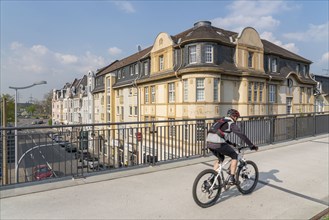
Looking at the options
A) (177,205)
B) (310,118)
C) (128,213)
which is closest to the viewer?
(128,213)

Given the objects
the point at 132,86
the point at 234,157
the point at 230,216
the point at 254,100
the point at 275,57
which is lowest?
the point at 230,216

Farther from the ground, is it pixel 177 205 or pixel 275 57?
pixel 275 57

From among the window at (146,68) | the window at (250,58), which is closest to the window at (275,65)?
the window at (250,58)

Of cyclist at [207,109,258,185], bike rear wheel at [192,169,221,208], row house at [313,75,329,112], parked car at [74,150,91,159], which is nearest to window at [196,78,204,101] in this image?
parked car at [74,150,91,159]

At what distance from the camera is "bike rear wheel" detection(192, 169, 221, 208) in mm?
3625

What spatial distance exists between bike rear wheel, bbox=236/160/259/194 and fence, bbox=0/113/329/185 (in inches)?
68.0

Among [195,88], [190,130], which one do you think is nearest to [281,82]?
[195,88]

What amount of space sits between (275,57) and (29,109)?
347 feet

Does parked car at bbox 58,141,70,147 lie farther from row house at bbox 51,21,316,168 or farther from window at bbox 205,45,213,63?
window at bbox 205,45,213,63

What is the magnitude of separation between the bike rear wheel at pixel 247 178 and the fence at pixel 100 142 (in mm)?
1727

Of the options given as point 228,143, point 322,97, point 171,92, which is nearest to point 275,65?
point 171,92

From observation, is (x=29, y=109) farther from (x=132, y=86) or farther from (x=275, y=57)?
(x=275, y=57)

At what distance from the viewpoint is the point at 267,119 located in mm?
9094

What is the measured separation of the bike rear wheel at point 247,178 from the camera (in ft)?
13.4
